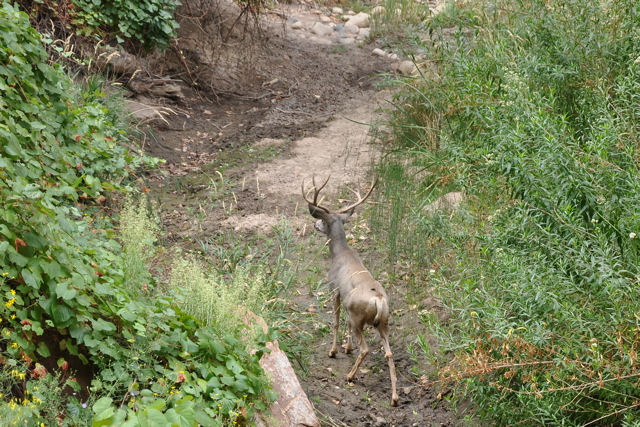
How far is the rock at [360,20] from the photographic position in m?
16.1

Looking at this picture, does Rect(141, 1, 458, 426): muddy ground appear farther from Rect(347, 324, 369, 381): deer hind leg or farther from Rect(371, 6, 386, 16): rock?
Rect(371, 6, 386, 16): rock

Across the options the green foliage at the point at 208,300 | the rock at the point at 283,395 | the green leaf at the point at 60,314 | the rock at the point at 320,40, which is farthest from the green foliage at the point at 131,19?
the green leaf at the point at 60,314

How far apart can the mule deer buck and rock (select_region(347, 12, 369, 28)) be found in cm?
1007

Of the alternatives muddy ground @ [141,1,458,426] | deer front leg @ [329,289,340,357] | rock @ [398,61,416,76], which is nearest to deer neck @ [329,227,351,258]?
muddy ground @ [141,1,458,426]

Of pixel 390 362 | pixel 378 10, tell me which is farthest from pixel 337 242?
pixel 378 10

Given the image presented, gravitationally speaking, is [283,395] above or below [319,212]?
below

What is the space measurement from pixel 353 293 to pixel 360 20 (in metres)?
11.3

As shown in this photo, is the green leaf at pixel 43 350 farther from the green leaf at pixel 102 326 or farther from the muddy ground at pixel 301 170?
the muddy ground at pixel 301 170

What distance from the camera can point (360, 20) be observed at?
16.1 meters

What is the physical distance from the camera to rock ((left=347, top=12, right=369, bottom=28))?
16.1 meters

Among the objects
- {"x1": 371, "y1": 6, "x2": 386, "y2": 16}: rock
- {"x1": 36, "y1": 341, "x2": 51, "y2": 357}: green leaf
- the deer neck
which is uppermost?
{"x1": 371, "y1": 6, "x2": 386, "y2": 16}: rock

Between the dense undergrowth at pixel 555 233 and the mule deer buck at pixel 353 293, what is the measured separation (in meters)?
0.68

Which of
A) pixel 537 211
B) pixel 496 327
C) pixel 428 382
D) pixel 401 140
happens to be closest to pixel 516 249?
pixel 537 211

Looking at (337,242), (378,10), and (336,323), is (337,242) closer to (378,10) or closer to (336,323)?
(336,323)
